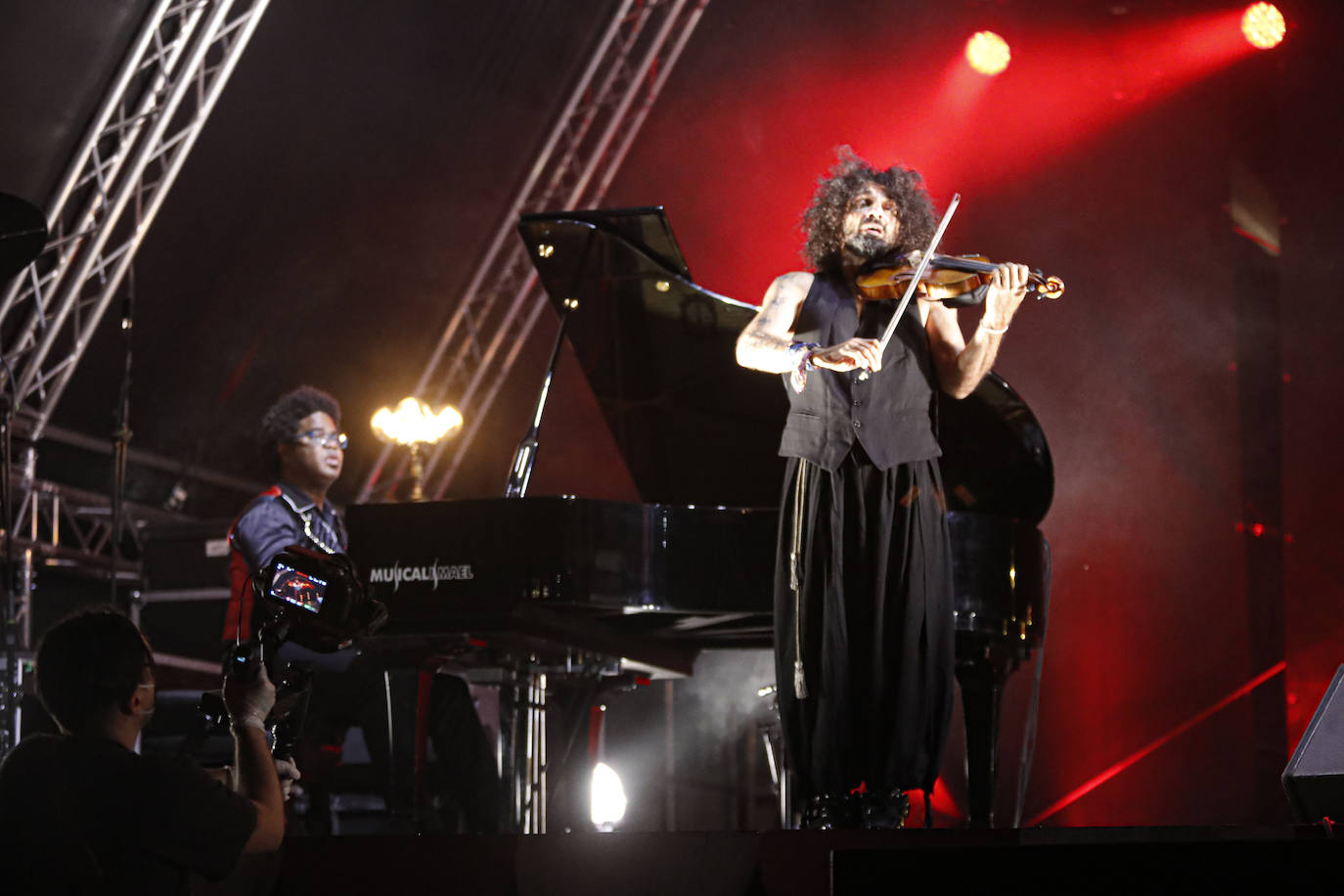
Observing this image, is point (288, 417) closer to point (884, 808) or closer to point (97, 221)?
point (884, 808)

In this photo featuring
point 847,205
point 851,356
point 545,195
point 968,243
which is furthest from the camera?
point 545,195

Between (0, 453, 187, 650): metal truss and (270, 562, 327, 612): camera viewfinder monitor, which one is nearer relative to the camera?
(270, 562, 327, 612): camera viewfinder monitor

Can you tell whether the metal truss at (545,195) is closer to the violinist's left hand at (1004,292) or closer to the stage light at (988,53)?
the stage light at (988,53)

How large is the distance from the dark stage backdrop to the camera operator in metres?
4.66

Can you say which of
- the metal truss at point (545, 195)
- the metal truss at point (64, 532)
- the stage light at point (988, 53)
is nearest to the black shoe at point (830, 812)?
the metal truss at point (64, 532)

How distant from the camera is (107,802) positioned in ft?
6.64

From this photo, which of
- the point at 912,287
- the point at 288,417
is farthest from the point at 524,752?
the point at 912,287

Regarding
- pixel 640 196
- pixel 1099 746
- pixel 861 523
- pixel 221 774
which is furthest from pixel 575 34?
pixel 221 774

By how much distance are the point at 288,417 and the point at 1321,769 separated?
3.01 m

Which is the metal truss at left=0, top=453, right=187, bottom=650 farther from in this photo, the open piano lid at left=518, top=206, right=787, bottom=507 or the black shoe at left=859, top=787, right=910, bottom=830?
the black shoe at left=859, top=787, right=910, bottom=830

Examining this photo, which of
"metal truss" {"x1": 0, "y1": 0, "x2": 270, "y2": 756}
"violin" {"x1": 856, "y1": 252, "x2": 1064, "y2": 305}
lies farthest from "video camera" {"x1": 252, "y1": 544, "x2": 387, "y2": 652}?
"metal truss" {"x1": 0, "y1": 0, "x2": 270, "y2": 756}

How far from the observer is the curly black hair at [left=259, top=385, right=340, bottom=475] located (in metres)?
4.35

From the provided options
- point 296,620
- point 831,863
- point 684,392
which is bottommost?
point 831,863

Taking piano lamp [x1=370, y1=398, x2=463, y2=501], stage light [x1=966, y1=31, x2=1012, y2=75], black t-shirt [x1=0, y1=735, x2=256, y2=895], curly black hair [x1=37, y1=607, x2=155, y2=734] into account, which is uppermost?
stage light [x1=966, y1=31, x2=1012, y2=75]
